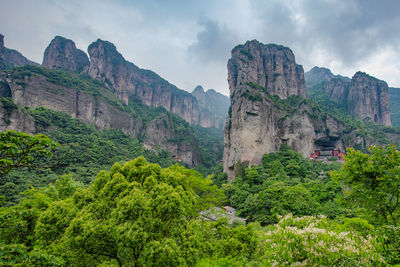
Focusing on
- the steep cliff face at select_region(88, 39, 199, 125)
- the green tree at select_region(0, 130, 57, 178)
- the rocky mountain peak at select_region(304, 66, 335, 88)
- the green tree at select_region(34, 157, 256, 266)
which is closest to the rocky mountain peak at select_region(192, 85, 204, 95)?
the steep cliff face at select_region(88, 39, 199, 125)

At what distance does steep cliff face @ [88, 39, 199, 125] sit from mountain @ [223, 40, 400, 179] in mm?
50165

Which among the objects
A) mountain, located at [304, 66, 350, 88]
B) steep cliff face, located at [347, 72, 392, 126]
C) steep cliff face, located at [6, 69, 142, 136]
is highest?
mountain, located at [304, 66, 350, 88]

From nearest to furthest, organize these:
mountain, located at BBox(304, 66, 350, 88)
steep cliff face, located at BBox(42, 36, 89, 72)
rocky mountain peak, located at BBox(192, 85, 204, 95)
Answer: steep cliff face, located at BBox(42, 36, 89, 72) → mountain, located at BBox(304, 66, 350, 88) → rocky mountain peak, located at BBox(192, 85, 204, 95)

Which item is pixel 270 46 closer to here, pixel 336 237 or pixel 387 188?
pixel 387 188

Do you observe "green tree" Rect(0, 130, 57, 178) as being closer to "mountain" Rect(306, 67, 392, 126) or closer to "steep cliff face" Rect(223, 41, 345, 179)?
"steep cliff face" Rect(223, 41, 345, 179)

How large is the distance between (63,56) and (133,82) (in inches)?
1194

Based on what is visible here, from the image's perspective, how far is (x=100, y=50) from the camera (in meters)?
83.1

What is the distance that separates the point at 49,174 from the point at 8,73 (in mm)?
38212

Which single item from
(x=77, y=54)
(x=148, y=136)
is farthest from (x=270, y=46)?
(x=77, y=54)

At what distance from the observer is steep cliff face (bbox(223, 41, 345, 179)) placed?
145ft

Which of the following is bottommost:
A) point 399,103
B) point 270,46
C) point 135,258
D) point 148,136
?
point 135,258

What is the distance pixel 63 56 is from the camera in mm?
78875

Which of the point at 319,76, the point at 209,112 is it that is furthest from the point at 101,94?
the point at 319,76

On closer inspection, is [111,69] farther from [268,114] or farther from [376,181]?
[376,181]
